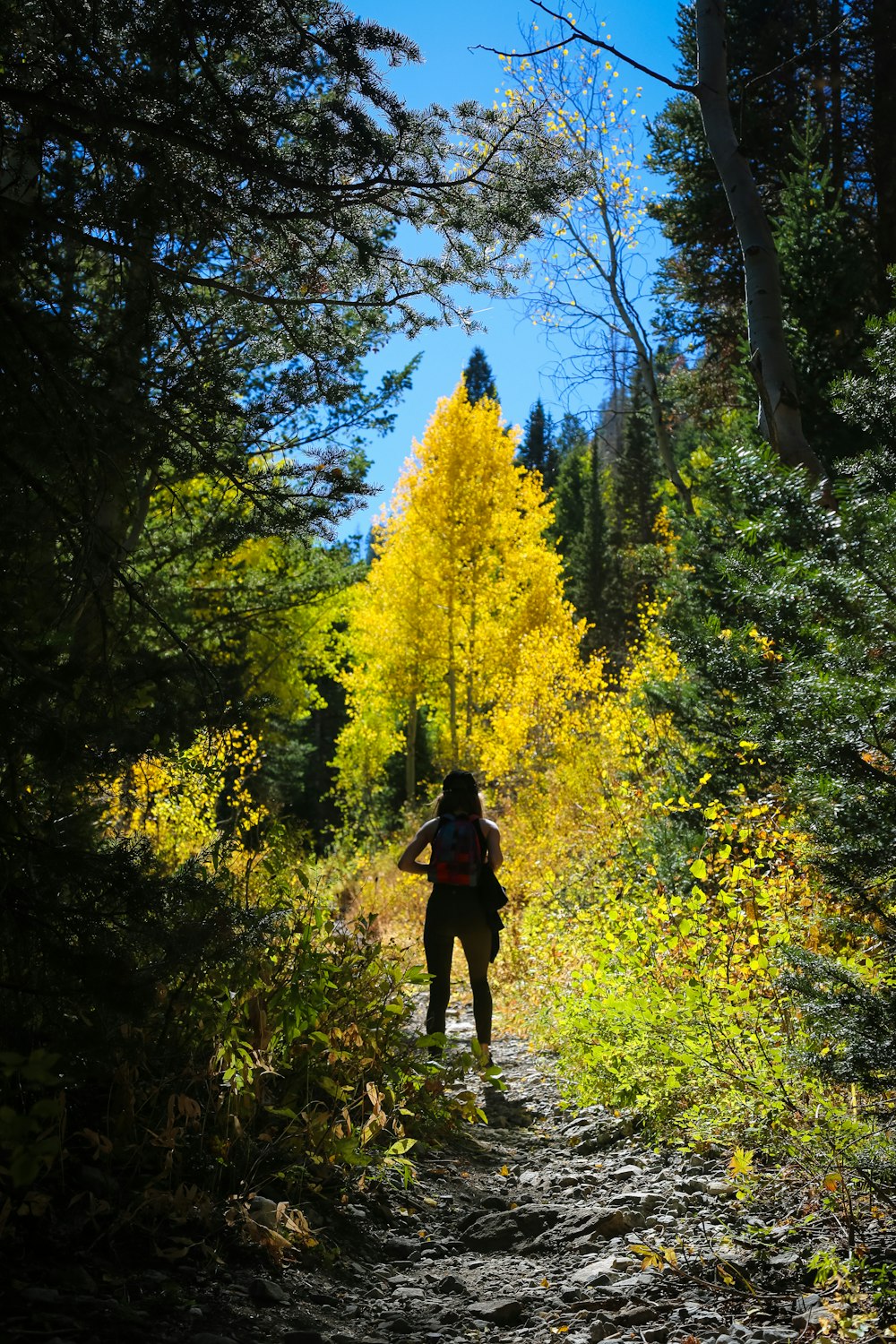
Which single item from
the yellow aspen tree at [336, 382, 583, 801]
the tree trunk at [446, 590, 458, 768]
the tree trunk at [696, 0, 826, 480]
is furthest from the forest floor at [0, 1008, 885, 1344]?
the tree trunk at [446, 590, 458, 768]

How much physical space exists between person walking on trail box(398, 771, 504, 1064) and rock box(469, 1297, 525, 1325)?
2.60 m

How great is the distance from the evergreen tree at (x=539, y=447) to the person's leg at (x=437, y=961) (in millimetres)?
48084

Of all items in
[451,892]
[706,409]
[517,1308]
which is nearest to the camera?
[517,1308]

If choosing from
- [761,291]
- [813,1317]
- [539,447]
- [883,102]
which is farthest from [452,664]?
[539,447]

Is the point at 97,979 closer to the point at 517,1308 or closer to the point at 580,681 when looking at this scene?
the point at 517,1308

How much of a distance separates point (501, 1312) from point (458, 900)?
2821 millimetres

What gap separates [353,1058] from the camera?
4.06 meters

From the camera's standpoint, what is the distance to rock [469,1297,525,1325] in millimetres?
2746

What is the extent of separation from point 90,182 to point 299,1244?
141 inches

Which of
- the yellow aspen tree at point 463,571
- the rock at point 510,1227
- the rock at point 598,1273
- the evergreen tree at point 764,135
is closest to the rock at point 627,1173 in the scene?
the rock at point 510,1227

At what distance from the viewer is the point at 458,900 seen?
18.1 ft

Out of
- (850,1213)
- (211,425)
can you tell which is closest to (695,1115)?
(850,1213)

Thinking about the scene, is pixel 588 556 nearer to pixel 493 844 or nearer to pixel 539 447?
pixel 539 447

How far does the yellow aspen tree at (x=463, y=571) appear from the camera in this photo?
55.9 ft
